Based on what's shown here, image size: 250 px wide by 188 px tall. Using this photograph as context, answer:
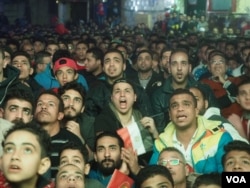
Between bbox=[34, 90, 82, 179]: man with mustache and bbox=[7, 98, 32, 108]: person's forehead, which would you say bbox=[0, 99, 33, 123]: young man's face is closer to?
bbox=[7, 98, 32, 108]: person's forehead

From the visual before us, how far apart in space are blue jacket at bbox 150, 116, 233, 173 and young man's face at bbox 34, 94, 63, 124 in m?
1.03

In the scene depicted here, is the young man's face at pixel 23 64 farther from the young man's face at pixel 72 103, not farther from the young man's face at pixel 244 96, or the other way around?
the young man's face at pixel 244 96

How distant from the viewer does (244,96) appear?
6.40 meters

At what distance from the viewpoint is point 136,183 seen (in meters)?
4.72

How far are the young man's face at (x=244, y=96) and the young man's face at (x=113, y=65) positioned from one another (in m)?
1.66

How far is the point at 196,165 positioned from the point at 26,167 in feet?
6.66

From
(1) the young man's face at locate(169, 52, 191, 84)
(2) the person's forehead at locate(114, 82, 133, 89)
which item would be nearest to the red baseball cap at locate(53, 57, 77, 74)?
(2) the person's forehead at locate(114, 82, 133, 89)

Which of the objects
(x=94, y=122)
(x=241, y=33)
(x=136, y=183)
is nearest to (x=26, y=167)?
(x=136, y=183)

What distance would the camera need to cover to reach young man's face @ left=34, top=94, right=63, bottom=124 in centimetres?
545

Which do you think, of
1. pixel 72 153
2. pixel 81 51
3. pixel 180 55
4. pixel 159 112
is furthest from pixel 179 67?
pixel 81 51

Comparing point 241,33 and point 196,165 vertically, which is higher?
point 241,33

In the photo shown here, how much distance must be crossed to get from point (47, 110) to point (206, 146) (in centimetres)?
157

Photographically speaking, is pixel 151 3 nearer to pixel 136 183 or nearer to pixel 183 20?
pixel 183 20

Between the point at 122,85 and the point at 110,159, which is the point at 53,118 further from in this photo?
the point at 122,85
